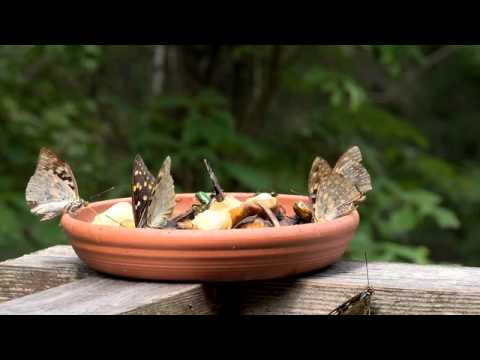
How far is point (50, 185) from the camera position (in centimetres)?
157

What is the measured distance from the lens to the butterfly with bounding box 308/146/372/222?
1434mm

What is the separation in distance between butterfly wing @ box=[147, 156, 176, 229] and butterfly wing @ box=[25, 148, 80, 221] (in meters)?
0.25

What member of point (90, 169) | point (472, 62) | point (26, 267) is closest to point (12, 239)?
point (90, 169)

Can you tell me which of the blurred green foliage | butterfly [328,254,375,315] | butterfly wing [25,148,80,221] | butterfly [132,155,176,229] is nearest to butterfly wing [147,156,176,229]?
butterfly [132,155,176,229]

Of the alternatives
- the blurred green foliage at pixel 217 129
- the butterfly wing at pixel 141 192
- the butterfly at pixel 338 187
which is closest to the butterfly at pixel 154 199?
the butterfly wing at pixel 141 192

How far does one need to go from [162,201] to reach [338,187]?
1.06ft

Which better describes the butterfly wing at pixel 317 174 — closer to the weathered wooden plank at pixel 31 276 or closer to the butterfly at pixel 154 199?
the butterfly at pixel 154 199

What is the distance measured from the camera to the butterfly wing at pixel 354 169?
1488 millimetres

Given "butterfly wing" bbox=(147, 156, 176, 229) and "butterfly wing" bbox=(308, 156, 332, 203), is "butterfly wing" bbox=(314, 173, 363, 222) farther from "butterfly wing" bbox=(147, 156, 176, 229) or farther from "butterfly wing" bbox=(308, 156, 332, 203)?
"butterfly wing" bbox=(147, 156, 176, 229)

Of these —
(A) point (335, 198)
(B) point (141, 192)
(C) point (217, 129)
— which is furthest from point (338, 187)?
(C) point (217, 129)

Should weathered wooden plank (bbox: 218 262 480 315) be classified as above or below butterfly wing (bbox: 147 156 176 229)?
below

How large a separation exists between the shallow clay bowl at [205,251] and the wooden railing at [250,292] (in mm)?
22

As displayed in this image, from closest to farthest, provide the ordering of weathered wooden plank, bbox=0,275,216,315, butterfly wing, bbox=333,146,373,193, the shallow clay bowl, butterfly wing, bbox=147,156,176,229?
weathered wooden plank, bbox=0,275,216,315 < the shallow clay bowl < butterfly wing, bbox=147,156,176,229 < butterfly wing, bbox=333,146,373,193

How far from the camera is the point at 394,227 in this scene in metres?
3.54
